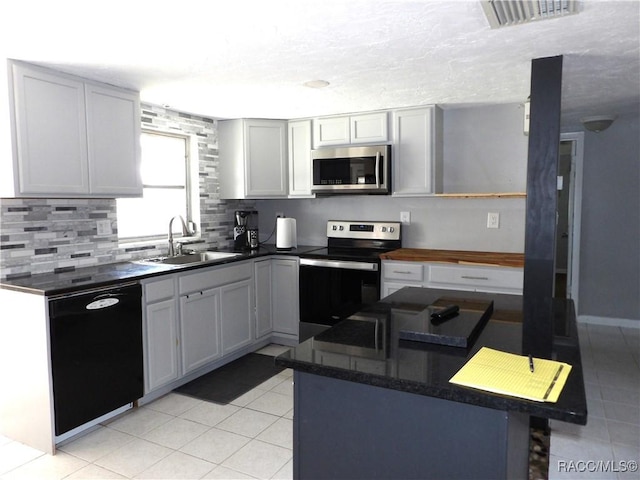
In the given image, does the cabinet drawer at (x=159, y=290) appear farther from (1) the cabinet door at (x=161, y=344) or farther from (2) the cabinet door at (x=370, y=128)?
(2) the cabinet door at (x=370, y=128)

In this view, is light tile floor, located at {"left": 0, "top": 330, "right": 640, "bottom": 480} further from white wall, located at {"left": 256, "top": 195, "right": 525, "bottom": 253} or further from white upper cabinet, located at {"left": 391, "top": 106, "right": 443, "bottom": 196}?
white upper cabinet, located at {"left": 391, "top": 106, "right": 443, "bottom": 196}

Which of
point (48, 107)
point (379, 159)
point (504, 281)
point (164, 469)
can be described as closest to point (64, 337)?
point (164, 469)

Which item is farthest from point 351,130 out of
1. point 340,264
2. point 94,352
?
point 94,352

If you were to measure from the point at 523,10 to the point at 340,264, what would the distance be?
92.9 inches

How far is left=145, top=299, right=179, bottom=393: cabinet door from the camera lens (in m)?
2.92

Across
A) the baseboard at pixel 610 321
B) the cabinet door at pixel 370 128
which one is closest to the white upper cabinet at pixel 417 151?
the cabinet door at pixel 370 128

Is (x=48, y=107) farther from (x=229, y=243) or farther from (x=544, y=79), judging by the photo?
(x=544, y=79)

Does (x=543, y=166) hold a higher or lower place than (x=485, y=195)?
higher

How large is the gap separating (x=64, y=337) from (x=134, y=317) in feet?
1.45

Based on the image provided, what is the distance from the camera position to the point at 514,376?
1214 mm

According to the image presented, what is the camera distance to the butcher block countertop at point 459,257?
3355mm

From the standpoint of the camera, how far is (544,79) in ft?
8.26

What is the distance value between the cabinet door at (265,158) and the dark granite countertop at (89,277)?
3.18 feet

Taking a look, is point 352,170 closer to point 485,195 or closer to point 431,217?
point 431,217
